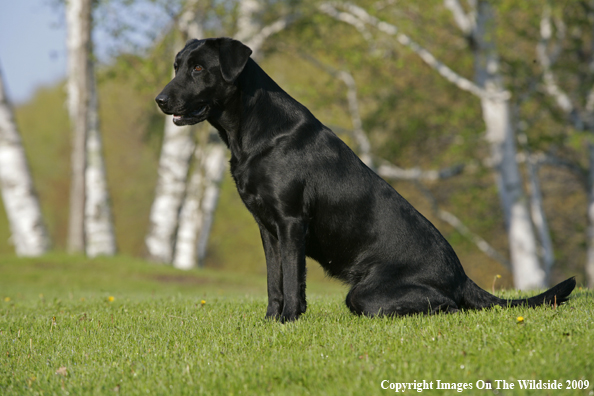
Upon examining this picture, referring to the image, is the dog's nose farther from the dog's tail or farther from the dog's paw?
the dog's tail

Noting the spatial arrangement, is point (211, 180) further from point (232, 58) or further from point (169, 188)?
point (232, 58)

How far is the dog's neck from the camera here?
4.50m

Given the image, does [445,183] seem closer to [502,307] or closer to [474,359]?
[502,307]

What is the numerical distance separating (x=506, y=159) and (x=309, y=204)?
10.1 m

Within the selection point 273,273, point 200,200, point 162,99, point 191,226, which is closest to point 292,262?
point 273,273

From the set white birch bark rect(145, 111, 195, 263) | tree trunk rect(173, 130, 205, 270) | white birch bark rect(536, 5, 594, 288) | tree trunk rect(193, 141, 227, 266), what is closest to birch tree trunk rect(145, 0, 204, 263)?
white birch bark rect(145, 111, 195, 263)

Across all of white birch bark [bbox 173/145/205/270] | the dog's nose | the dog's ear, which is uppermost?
the dog's ear

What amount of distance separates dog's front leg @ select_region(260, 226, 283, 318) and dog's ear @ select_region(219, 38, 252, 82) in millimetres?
1264

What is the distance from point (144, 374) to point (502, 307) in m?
2.82

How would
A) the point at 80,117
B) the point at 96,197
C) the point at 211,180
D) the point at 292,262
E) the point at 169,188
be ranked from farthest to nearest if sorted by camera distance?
1. the point at 211,180
2. the point at 169,188
3. the point at 96,197
4. the point at 80,117
5. the point at 292,262

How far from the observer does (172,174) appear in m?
16.0

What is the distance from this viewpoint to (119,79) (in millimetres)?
18141

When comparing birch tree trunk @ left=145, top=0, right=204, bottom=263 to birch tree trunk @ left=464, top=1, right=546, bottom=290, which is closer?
birch tree trunk @ left=464, top=1, right=546, bottom=290

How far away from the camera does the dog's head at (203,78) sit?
4477 mm
